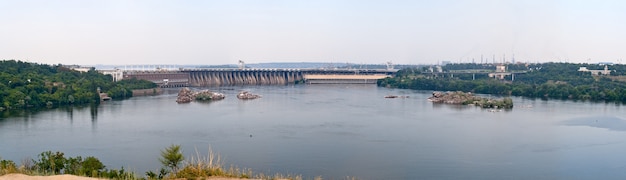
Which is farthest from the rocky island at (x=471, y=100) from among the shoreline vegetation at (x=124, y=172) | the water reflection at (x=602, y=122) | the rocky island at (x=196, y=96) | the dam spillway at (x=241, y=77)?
the dam spillway at (x=241, y=77)

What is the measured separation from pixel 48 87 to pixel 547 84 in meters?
19.0

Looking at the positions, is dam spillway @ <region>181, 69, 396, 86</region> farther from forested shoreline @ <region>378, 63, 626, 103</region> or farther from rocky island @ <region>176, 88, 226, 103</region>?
rocky island @ <region>176, 88, 226, 103</region>

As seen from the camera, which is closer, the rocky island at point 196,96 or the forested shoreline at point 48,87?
the forested shoreline at point 48,87

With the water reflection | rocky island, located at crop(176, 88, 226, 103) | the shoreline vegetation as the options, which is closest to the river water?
the water reflection

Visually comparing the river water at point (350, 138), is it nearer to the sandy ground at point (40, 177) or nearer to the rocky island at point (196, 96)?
the rocky island at point (196, 96)

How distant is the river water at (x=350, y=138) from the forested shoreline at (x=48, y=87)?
1.05 meters

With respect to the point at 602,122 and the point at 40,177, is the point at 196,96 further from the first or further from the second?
the point at 40,177

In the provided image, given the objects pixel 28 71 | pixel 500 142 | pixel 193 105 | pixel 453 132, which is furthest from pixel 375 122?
pixel 28 71

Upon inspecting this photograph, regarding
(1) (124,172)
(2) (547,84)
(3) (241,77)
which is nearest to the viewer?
(1) (124,172)

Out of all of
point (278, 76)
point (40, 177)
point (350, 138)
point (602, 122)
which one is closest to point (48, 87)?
point (350, 138)

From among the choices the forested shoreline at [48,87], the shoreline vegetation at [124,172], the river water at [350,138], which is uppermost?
the forested shoreline at [48,87]

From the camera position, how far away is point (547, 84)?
24.2 meters

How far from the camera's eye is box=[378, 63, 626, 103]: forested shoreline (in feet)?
72.5

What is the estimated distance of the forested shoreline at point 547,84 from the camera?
72.5ft
